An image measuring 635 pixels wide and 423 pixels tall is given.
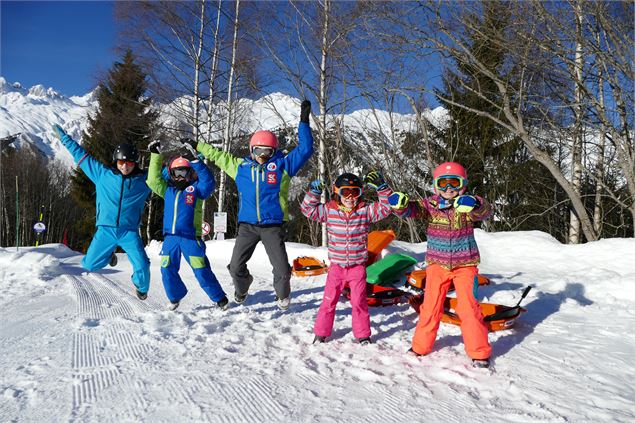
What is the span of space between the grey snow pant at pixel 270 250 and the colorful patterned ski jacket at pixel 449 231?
1600 millimetres

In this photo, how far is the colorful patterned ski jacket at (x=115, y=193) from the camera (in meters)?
4.70

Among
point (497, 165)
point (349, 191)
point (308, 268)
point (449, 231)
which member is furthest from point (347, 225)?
point (497, 165)

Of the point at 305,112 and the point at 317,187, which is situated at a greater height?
the point at 305,112

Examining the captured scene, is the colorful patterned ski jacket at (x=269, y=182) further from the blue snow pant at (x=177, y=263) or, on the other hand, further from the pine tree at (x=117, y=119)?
the pine tree at (x=117, y=119)

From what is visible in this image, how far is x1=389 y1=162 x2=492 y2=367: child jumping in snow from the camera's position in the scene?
3289mm

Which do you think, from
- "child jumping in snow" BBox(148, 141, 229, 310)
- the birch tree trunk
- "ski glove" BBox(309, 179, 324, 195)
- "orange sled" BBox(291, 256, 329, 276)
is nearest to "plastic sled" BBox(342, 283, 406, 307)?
"child jumping in snow" BBox(148, 141, 229, 310)

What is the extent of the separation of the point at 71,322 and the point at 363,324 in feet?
8.76

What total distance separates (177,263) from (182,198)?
72cm

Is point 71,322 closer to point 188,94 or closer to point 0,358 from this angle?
point 0,358

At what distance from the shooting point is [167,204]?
189 inches

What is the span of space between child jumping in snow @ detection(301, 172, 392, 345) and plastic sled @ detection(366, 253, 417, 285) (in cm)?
274

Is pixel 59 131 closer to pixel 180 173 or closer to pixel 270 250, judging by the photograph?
pixel 180 173

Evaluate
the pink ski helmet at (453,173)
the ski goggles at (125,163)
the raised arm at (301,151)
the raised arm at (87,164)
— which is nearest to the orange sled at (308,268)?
the raised arm at (301,151)

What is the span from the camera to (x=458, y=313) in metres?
3.38
